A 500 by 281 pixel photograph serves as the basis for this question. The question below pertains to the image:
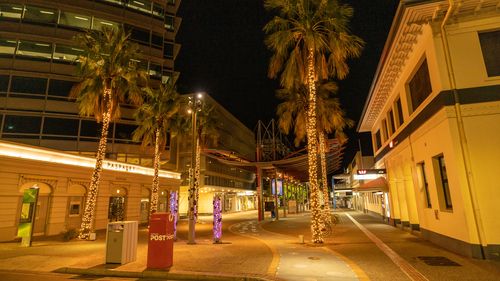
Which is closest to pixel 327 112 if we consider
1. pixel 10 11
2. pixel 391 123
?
pixel 391 123

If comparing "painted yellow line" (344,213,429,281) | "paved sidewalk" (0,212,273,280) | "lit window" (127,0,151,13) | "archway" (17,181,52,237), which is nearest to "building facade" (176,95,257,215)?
"lit window" (127,0,151,13)

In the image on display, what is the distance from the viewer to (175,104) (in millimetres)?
24984

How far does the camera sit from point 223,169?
184 ft

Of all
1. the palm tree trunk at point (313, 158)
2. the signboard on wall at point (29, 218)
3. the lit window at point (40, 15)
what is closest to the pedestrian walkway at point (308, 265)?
the palm tree trunk at point (313, 158)

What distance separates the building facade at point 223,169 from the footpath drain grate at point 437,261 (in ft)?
78.6

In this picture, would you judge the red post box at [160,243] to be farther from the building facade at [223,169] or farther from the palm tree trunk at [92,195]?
the building facade at [223,169]

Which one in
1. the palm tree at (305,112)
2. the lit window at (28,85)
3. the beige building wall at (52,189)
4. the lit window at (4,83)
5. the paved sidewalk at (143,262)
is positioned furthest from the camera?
the lit window at (28,85)

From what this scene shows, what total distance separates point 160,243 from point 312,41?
39.1 ft

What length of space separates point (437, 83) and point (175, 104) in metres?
19.4

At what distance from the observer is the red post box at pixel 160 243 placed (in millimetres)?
9469

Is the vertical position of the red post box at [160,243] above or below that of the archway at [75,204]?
below

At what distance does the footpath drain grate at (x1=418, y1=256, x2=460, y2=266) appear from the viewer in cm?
946

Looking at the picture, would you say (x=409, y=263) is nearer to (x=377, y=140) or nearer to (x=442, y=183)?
(x=442, y=183)

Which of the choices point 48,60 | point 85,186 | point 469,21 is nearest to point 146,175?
point 85,186
